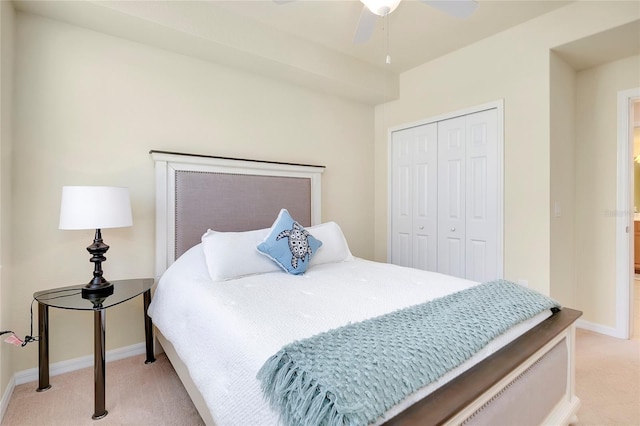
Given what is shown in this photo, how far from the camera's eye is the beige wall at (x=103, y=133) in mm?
2094

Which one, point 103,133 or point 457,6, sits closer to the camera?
point 457,6

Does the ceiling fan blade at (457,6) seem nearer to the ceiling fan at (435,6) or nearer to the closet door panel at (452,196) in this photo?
the ceiling fan at (435,6)

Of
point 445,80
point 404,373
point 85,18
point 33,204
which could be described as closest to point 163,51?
point 85,18

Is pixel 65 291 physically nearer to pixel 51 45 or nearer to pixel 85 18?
pixel 51 45

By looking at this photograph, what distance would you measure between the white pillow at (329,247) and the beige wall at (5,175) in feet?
6.14

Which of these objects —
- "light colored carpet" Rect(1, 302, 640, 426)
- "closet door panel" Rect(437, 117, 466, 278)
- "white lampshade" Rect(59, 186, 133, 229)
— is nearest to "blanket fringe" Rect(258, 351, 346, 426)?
"light colored carpet" Rect(1, 302, 640, 426)

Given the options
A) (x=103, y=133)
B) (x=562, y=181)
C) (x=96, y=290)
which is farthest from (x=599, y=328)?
(x=103, y=133)

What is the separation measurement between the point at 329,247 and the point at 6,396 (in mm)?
2155

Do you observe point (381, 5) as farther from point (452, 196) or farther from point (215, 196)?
point (452, 196)

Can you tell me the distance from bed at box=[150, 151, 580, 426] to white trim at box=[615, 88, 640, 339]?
66.8 inches

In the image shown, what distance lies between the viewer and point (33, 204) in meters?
2.10

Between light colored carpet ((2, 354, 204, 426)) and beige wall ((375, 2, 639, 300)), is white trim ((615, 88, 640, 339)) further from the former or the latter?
light colored carpet ((2, 354, 204, 426))

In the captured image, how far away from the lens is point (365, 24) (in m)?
2.05

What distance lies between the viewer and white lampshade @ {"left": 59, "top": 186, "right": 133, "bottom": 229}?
1837 millimetres
